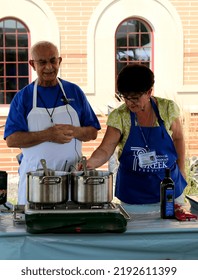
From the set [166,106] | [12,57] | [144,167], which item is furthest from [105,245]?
[12,57]

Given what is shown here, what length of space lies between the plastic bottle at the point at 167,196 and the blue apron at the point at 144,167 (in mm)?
Answer: 316

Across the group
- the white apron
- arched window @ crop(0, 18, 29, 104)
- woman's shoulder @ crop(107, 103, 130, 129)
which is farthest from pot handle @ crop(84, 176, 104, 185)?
arched window @ crop(0, 18, 29, 104)

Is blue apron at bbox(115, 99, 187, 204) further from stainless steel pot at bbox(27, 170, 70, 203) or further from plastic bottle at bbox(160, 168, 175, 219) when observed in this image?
stainless steel pot at bbox(27, 170, 70, 203)

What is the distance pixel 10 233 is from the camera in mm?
2176

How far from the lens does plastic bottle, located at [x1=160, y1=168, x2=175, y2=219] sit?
7.93 feet

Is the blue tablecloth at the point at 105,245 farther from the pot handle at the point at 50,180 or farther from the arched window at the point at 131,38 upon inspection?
the arched window at the point at 131,38

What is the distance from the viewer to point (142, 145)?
9.06ft

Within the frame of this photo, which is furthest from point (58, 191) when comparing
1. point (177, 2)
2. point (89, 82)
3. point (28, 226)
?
point (177, 2)

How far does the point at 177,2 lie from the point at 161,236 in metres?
6.44

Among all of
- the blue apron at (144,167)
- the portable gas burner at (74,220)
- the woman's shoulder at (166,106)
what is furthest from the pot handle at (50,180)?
the woman's shoulder at (166,106)

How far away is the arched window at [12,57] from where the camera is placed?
8.04 metres

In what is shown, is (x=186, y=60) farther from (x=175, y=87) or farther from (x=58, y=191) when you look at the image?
(x=58, y=191)

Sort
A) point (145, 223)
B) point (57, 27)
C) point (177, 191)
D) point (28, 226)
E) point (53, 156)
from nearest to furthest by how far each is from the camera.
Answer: point (28, 226) < point (145, 223) < point (177, 191) < point (53, 156) < point (57, 27)

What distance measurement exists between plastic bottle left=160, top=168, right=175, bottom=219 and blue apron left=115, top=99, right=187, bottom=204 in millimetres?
316
